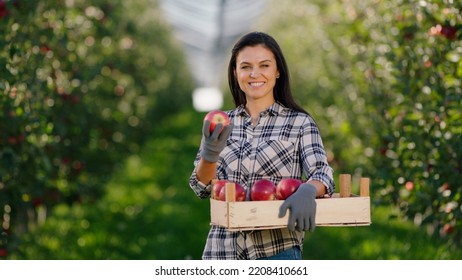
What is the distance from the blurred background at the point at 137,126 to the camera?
15.5 feet

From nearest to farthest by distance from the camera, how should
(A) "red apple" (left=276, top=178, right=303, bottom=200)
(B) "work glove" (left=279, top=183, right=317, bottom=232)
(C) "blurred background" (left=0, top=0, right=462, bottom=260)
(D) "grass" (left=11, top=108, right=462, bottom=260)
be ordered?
(B) "work glove" (left=279, top=183, right=317, bottom=232) → (A) "red apple" (left=276, top=178, right=303, bottom=200) → (C) "blurred background" (left=0, top=0, right=462, bottom=260) → (D) "grass" (left=11, top=108, right=462, bottom=260)

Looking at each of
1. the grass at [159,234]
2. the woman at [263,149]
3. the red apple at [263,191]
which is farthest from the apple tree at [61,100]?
the red apple at [263,191]

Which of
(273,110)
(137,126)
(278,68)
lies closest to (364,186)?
(273,110)

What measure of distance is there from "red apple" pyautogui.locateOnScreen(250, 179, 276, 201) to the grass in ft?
7.39

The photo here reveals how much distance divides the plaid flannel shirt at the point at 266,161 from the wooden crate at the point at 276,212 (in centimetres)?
9

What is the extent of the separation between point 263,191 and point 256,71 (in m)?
0.46

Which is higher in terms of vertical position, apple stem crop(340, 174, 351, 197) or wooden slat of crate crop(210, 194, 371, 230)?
apple stem crop(340, 174, 351, 197)

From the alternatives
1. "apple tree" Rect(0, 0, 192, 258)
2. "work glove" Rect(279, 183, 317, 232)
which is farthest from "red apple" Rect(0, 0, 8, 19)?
"work glove" Rect(279, 183, 317, 232)

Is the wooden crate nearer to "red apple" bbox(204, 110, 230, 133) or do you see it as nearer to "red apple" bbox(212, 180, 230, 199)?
"red apple" bbox(212, 180, 230, 199)

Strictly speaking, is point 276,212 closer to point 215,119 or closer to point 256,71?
point 215,119

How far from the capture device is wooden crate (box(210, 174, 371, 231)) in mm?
2686

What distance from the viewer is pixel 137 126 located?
11727 mm

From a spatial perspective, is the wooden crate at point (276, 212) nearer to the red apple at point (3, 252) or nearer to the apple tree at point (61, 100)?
the apple tree at point (61, 100)
